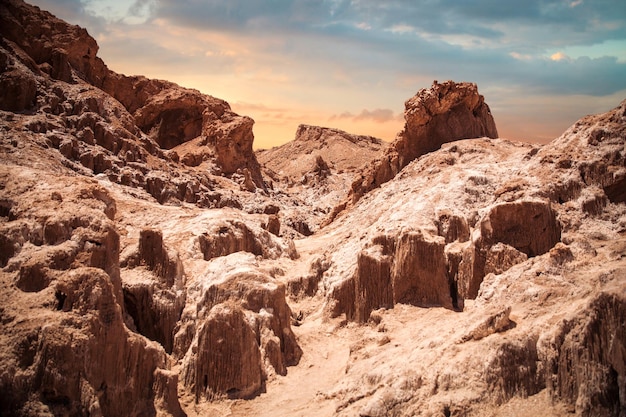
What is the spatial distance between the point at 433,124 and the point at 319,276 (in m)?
16.3

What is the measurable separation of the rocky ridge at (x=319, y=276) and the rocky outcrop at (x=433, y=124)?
125mm

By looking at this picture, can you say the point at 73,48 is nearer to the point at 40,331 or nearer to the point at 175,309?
the point at 175,309

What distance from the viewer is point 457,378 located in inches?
893

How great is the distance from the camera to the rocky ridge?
21859mm

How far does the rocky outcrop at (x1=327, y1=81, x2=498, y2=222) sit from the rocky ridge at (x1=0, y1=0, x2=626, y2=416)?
12 centimetres

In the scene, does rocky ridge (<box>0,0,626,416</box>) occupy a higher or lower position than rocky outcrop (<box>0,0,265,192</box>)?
lower

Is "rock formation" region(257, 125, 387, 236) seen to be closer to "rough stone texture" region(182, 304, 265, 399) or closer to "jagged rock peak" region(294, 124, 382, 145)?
"jagged rock peak" region(294, 124, 382, 145)

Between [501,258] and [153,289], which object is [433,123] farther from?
[153,289]

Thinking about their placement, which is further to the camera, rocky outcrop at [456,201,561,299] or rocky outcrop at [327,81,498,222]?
rocky outcrop at [327,81,498,222]

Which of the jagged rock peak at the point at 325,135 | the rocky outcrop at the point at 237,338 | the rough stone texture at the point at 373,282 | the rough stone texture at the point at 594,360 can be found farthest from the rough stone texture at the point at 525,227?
the jagged rock peak at the point at 325,135

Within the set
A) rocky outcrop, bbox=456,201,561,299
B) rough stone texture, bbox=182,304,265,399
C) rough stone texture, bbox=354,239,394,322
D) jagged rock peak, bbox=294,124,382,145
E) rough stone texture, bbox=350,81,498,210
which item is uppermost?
jagged rock peak, bbox=294,124,382,145

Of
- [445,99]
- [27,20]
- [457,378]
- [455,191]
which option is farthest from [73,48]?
[457,378]

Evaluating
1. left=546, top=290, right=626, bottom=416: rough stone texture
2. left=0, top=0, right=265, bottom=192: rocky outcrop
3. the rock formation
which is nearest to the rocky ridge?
left=546, top=290, right=626, bottom=416: rough stone texture

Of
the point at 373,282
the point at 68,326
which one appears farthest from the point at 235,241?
the point at 68,326
